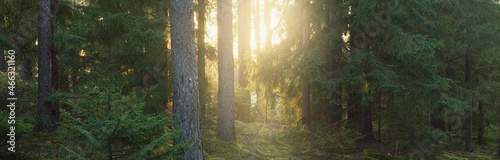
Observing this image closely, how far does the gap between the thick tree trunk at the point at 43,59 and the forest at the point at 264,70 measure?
0.03 meters

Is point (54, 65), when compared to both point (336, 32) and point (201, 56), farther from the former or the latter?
point (336, 32)

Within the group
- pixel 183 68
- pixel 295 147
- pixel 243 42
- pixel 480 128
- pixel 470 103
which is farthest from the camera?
pixel 480 128

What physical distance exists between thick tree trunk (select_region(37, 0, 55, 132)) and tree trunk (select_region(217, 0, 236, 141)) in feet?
17.3

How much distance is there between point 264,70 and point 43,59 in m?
7.78

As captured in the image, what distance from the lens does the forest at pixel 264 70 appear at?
829 centimetres

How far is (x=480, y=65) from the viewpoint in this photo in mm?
17250

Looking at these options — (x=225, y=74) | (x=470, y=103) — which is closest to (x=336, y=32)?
(x=225, y=74)

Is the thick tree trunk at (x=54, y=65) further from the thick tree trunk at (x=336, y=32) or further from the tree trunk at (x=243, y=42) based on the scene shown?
the tree trunk at (x=243, y=42)

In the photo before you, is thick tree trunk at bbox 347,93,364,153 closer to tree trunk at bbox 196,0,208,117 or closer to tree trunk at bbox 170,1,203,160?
tree trunk at bbox 196,0,208,117

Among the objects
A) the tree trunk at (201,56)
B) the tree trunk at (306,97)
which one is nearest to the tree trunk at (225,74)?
the tree trunk at (201,56)

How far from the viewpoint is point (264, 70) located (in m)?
13.8

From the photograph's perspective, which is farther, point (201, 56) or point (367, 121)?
point (367, 121)

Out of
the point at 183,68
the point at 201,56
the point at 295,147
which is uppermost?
the point at 201,56

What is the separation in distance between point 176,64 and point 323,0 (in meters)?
5.93
